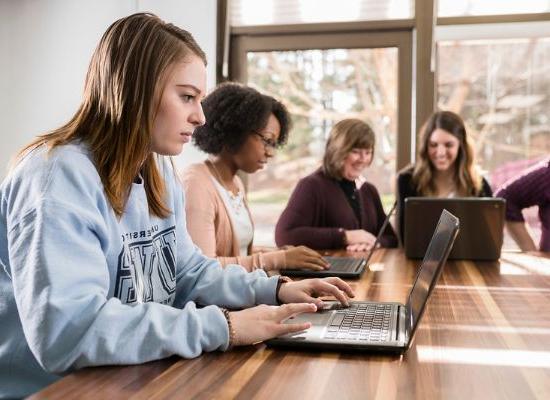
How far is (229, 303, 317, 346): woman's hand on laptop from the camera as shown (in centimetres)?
103

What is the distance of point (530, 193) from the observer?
294 centimetres

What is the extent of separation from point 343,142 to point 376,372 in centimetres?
217

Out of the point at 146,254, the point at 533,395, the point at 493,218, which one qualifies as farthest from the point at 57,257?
the point at 493,218

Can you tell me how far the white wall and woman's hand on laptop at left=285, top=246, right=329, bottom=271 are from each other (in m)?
2.01

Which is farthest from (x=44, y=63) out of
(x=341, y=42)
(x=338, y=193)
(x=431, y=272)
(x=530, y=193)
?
(x=431, y=272)

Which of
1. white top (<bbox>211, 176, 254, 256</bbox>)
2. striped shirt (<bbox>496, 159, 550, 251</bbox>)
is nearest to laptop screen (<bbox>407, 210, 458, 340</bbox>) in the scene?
white top (<bbox>211, 176, 254, 256</bbox>)

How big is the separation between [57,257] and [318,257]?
3.40 ft

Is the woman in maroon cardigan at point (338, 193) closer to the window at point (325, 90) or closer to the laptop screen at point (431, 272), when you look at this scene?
the window at point (325, 90)

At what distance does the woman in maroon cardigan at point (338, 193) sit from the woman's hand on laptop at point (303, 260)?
1.04m

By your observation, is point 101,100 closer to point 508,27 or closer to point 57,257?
point 57,257

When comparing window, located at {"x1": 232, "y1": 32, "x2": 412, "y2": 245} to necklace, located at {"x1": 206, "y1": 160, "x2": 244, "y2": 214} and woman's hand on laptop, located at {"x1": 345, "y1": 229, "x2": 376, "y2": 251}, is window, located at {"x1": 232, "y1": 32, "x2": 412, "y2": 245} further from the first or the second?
necklace, located at {"x1": 206, "y1": 160, "x2": 244, "y2": 214}

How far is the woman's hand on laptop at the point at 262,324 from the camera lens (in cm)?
103

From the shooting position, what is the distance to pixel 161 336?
95 cm

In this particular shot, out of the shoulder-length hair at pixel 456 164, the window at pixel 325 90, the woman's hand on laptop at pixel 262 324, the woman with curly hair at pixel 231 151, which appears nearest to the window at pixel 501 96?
the window at pixel 325 90
